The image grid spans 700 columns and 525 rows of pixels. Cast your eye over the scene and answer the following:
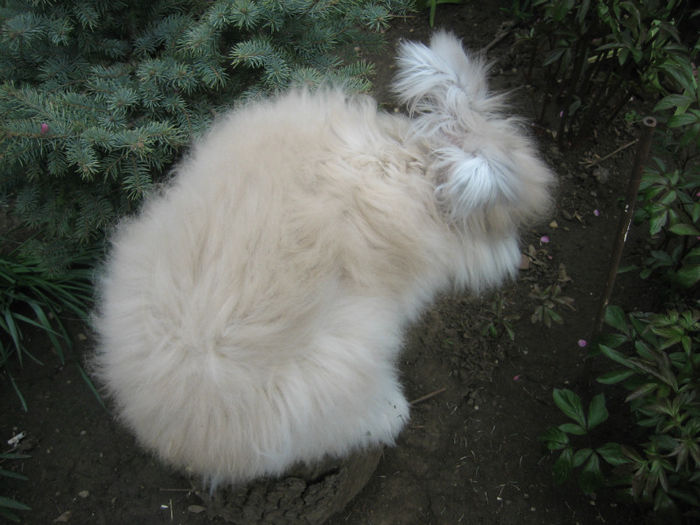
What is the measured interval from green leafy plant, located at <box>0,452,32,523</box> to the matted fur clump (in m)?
0.76

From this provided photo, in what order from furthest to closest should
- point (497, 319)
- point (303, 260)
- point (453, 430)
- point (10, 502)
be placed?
point (497, 319)
point (453, 430)
point (10, 502)
point (303, 260)

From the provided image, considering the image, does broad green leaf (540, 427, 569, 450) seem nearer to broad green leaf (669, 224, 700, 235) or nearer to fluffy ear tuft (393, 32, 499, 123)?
broad green leaf (669, 224, 700, 235)

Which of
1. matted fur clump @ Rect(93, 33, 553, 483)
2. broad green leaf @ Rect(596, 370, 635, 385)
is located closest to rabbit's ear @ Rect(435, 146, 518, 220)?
matted fur clump @ Rect(93, 33, 553, 483)

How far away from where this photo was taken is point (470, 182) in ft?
4.80

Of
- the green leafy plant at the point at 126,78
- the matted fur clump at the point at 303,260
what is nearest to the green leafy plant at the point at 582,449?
the matted fur clump at the point at 303,260

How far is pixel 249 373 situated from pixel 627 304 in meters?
1.71

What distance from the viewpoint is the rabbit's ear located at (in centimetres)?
146

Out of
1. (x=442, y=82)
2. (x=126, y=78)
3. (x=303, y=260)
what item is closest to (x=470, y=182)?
(x=442, y=82)

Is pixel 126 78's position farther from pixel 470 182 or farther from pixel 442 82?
pixel 470 182

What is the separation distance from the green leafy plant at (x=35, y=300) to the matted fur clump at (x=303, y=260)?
700 millimetres

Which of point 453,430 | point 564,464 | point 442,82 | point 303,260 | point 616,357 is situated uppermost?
point 442,82

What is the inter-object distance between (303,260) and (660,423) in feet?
3.55

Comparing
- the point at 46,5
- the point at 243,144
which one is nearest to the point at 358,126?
the point at 243,144

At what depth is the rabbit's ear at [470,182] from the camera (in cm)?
146
